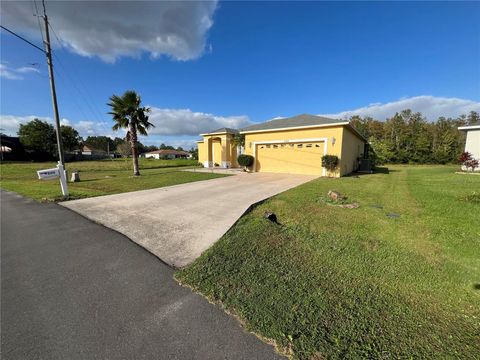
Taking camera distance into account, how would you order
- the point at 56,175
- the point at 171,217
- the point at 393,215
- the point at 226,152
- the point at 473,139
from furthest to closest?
1. the point at 226,152
2. the point at 473,139
3. the point at 56,175
4. the point at 171,217
5. the point at 393,215

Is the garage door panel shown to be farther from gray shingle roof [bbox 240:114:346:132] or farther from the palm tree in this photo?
the palm tree

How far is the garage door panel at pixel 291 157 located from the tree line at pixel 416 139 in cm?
2367

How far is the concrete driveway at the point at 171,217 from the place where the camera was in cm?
399

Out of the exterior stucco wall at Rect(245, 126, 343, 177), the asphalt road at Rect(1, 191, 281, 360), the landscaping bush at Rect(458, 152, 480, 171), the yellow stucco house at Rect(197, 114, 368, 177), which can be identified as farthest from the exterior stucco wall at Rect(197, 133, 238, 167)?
the asphalt road at Rect(1, 191, 281, 360)

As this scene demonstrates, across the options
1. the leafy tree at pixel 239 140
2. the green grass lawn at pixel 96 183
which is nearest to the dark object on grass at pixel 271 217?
the green grass lawn at pixel 96 183

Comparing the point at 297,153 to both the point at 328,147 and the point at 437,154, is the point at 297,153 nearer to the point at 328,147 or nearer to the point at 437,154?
the point at 328,147

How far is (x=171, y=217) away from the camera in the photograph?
18.7 ft

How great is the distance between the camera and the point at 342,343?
6.24 ft

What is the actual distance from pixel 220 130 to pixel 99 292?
21391 millimetres

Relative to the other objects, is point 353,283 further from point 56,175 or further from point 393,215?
point 56,175

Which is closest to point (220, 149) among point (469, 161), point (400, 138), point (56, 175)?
point (56, 175)

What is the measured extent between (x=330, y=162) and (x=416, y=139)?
112 ft

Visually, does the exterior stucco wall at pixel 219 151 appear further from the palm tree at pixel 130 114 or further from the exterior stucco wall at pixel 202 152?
the palm tree at pixel 130 114

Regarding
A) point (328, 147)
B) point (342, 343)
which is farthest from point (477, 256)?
point (328, 147)
